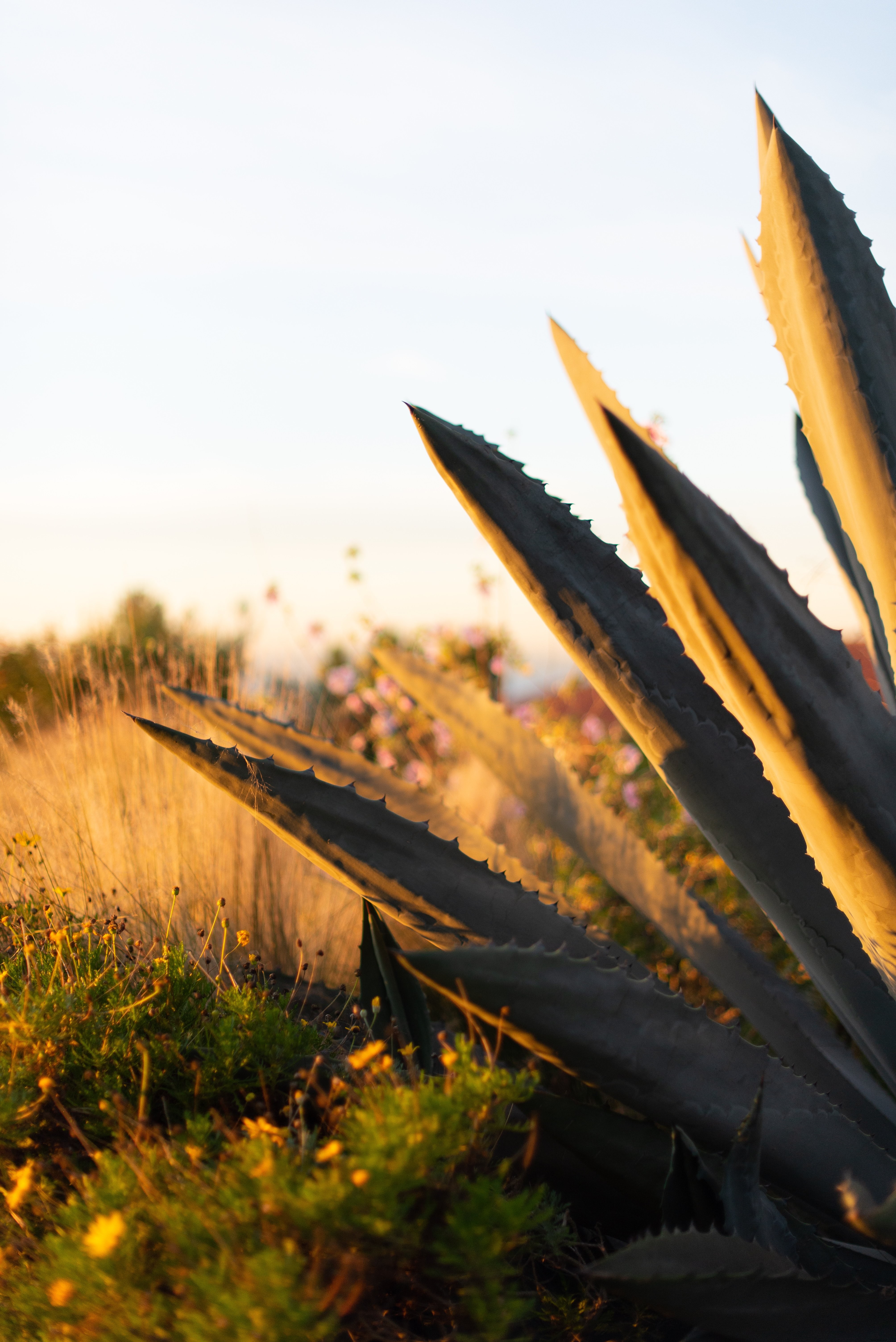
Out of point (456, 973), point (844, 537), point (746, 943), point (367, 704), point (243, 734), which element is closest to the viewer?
point (456, 973)

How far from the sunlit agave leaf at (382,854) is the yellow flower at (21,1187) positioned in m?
0.60

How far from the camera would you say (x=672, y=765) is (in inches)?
65.9

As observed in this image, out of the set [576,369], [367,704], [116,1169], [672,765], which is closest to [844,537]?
[672,765]

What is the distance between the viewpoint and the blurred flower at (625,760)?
5.29 meters

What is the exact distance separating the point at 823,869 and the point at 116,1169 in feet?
3.99

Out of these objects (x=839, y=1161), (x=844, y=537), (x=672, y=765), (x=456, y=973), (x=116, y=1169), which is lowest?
(x=839, y=1161)

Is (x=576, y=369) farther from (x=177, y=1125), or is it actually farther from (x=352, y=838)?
(x=177, y=1125)

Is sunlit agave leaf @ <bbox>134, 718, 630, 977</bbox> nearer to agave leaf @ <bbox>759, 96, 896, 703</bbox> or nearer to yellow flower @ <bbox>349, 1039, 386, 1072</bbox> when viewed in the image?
yellow flower @ <bbox>349, 1039, 386, 1072</bbox>

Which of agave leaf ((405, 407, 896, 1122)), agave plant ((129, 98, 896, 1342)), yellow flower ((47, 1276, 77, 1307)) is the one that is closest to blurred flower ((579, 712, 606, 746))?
agave plant ((129, 98, 896, 1342))

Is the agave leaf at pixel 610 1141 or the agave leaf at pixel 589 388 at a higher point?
the agave leaf at pixel 589 388

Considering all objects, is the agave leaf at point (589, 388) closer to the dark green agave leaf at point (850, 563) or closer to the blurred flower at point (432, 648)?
the dark green agave leaf at point (850, 563)

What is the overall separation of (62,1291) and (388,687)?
194 inches

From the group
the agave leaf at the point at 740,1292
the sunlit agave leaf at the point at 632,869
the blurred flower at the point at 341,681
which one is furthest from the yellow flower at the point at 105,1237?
the blurred flower at the point at 341,681

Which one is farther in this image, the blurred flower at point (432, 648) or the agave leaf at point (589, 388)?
the blurred flower at point (432, 648)
